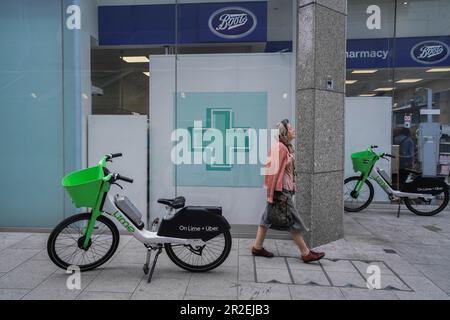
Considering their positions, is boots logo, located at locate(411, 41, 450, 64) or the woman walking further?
boots logo, located at locate(411, 41, 450, 64)

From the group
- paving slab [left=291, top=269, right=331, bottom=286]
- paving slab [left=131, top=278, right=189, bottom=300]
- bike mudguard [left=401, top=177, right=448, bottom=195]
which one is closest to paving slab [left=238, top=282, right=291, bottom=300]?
paving slab [left=291, top=269, right=331, bottom=286]

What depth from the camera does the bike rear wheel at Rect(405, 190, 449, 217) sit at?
317 inches

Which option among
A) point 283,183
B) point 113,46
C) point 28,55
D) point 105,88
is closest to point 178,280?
point 283,183

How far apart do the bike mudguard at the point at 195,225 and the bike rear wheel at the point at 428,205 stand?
17.4 ft

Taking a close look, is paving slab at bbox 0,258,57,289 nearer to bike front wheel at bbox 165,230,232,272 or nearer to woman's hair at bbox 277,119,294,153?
bike front wheel at bbox 165,230,232,272

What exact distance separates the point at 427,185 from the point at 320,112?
380cm

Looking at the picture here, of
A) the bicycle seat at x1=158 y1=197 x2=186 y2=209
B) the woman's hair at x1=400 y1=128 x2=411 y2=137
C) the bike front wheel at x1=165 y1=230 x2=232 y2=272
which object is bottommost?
the bike front wheel at x1=165 y1=230 x2=232 y2=272

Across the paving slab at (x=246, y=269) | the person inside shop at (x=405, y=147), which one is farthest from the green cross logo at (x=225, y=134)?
the person inside shop at (x=405, y=147)

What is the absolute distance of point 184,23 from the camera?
6.50 meters

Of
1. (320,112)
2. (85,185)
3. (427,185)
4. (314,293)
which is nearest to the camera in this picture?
(314,293)

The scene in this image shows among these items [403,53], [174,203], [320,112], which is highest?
[403,53]

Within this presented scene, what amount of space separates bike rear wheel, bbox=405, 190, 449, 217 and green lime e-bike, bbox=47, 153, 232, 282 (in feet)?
17.2

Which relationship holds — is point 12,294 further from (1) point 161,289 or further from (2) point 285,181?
(2) point 285,181

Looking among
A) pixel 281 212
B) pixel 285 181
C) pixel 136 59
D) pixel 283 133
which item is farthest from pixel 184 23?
pixel 281 212
